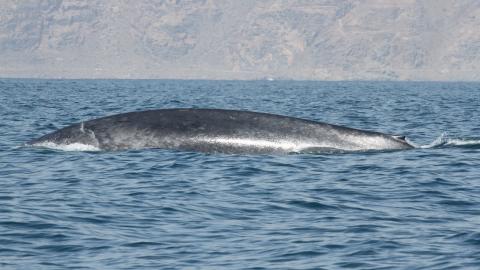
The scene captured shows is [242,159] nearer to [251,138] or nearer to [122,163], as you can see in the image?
[251,138]

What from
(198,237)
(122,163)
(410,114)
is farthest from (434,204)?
(410,114)

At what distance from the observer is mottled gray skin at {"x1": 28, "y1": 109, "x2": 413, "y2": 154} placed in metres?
23.4

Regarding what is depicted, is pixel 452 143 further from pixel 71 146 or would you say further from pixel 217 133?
pixel 71 146

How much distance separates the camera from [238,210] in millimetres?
17578

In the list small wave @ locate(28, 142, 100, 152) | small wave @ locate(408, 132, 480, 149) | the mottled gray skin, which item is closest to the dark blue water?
small wave @ locate(28, 142, 100, 152)

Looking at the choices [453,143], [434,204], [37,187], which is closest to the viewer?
[434,204]

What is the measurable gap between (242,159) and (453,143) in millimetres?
8831

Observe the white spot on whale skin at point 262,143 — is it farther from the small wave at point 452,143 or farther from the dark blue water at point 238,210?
the small wave at point 452,143

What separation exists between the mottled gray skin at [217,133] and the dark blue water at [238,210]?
0.83 ft

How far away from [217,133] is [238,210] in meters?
5.86

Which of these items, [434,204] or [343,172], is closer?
[434,204]

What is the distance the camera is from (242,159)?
75.5 ft

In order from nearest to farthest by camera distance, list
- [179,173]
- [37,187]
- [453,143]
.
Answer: [37,187] → [179,173] → [453,143]

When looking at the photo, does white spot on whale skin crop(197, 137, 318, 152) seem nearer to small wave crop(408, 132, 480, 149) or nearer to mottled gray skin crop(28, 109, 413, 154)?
mottled gray skin crop(28, 109, 413, 154)
